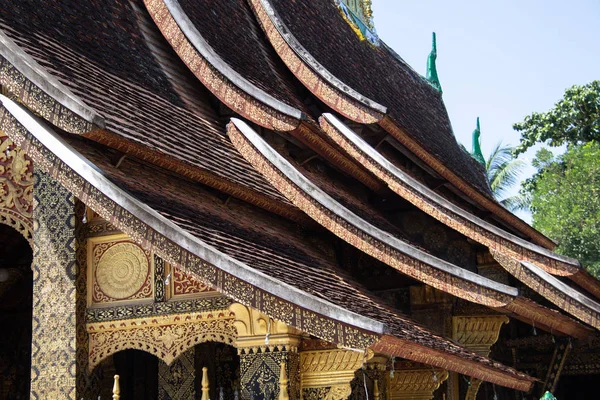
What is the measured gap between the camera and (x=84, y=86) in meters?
5.86

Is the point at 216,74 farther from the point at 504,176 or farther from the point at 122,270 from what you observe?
the point at 504,176

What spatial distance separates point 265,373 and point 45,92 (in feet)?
6.28

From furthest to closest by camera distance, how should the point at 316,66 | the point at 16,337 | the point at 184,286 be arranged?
1. the point at 16,337
2. the point at 316,66
3. the point at 184,286

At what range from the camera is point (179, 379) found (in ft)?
23.2

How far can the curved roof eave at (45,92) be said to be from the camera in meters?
5.04

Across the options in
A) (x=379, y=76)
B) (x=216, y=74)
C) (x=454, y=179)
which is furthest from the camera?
(x=379, y=76)

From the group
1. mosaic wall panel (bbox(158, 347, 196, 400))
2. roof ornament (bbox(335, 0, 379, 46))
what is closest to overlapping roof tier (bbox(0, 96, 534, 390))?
mosaic wall panel (bbox(158, 347, 196, 400))

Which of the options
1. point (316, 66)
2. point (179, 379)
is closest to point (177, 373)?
point (179, 379)

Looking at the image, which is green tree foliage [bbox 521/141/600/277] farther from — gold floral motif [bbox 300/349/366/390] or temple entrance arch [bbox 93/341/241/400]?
gold floral motif [bbox 300/349/366/390]

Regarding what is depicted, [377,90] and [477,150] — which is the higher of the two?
[477,150]

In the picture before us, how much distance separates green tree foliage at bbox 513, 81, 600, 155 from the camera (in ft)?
75.6

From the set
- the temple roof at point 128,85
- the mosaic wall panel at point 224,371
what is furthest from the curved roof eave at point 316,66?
the mosaic wall panel at point 224,371

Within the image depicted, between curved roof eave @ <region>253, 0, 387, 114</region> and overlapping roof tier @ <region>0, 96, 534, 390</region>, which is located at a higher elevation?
curved roof eave @ <region>253, 0, 387, 114</region>

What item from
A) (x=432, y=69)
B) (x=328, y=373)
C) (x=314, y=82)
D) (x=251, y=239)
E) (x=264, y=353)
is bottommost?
(x=328, y=373)
